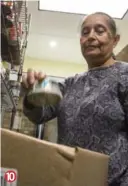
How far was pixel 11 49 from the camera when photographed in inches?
70.2

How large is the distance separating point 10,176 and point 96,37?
25.5 inches

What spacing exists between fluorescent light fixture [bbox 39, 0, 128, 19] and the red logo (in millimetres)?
2598

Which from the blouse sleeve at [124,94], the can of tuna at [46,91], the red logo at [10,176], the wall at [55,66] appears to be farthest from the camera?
the wall at [55,66]

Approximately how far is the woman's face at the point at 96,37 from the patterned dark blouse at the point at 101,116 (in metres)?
0.07

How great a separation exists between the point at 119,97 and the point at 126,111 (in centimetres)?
5

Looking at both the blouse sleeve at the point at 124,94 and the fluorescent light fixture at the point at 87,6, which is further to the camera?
the fluorescent light fixture at the point at 87,6

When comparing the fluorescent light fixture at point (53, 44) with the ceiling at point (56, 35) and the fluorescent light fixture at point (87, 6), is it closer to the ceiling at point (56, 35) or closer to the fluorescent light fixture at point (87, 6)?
the ceiling at point (56, 35)

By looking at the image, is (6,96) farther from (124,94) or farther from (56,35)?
(56,35)

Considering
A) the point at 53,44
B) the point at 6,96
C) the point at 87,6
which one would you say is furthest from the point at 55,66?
the point at 6,96

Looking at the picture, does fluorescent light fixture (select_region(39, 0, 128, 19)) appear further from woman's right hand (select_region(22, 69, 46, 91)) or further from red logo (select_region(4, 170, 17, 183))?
red logo (select_region(4, 170, 17, 183))

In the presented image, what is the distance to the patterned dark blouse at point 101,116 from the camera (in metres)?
0.89

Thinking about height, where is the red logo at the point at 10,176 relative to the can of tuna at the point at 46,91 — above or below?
below

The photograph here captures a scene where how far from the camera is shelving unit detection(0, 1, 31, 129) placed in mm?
1326

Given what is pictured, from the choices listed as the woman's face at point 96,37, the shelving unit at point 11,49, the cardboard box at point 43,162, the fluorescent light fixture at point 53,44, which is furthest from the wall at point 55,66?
the cardboard box at point 43,162
